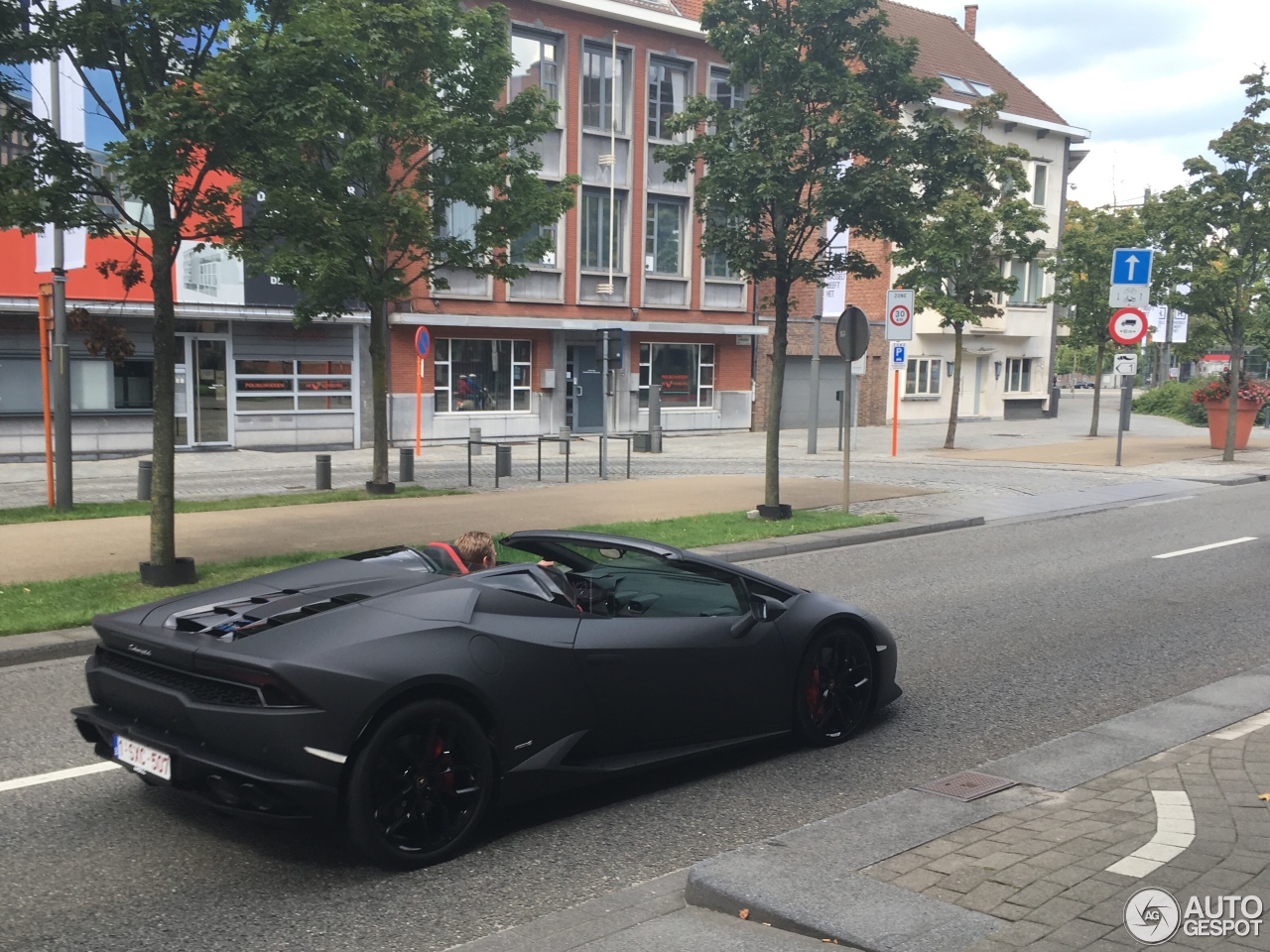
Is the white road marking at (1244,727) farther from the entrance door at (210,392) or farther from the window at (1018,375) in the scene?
the window at (1018,375)

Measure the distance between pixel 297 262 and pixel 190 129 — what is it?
3153mm

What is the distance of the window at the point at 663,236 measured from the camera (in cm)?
3369

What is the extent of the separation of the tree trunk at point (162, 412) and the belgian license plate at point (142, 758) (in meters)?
5.61

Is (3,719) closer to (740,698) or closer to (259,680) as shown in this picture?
(259,680)

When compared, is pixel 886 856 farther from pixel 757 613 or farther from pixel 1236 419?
Answer: pixel 1236 419

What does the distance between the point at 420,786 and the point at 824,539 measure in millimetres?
9900

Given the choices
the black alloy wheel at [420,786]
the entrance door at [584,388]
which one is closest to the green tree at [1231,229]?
the entrance door at [584,388]

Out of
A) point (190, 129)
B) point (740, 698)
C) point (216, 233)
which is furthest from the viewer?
point (216, 233)

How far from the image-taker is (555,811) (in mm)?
5211

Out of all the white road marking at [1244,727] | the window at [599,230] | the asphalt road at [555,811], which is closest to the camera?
the asphalt road at [555,811]

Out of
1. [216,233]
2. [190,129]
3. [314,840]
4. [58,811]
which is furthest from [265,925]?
[216,233]

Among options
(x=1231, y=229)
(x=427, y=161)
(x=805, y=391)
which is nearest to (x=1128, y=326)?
(x=1231, y=229)

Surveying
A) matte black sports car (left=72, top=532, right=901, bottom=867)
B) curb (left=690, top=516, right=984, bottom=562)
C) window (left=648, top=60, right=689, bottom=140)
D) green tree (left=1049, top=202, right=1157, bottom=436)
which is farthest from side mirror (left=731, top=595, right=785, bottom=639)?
window (left=648, top=60, right=689, bottom=140)

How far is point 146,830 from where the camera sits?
4.81m
